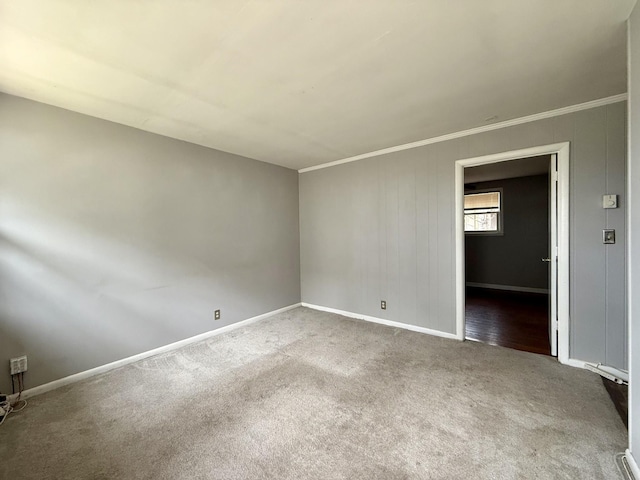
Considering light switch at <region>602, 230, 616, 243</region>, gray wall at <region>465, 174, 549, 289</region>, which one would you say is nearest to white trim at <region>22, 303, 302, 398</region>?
light switch at <region>602, 230, 616, 243</region>

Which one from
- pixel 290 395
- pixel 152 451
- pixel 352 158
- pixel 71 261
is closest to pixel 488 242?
pixel 352 158

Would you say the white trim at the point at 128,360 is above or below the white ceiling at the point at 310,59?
below

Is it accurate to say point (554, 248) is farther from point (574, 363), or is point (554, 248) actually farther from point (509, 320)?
point (509, 320)

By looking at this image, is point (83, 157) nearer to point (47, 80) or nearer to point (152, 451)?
point (47, 80)

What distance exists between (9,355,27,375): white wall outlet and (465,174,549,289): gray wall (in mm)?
7459

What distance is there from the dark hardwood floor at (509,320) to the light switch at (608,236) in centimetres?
129

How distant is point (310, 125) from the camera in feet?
9.55

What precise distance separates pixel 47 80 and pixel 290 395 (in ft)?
10.0

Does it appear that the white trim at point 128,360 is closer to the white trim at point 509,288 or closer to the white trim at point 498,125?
the white trim at point 498,125

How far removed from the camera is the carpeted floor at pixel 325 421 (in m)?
1.53

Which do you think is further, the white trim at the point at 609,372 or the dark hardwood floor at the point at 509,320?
the dark hardwood floor at the point at 509,320

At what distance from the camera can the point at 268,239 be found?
4289 mm

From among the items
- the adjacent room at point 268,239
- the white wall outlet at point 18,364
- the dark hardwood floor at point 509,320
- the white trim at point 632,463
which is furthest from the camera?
the dark hardwood floor at point 509,320

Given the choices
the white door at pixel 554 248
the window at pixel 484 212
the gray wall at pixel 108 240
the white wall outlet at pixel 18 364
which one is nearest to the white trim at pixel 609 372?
the white door at pixel 554 248
